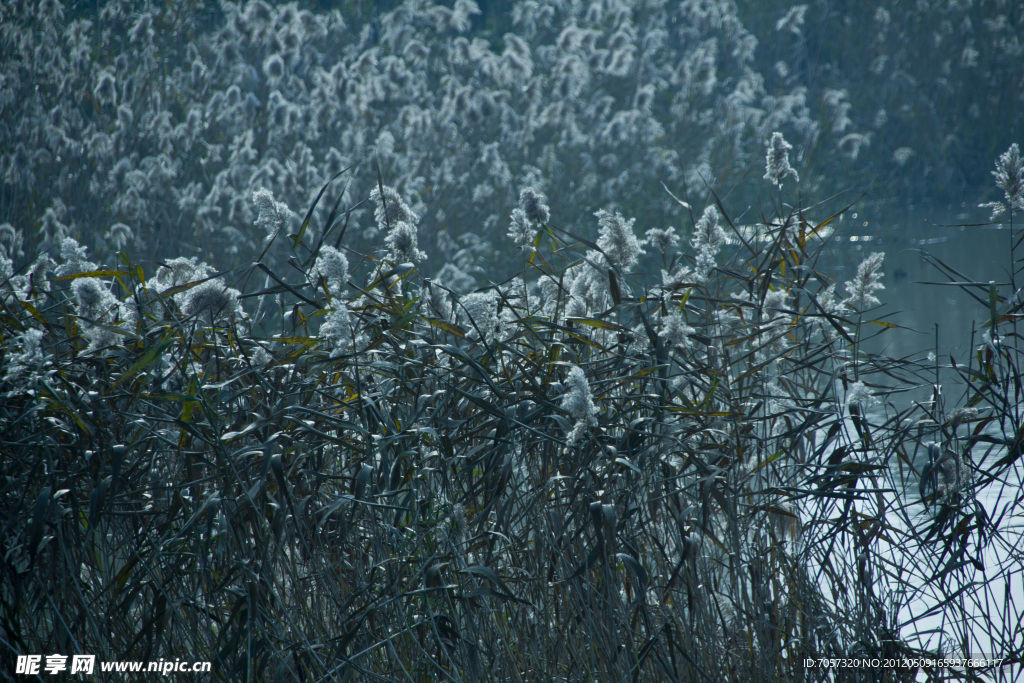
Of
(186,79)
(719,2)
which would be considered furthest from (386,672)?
(719,2)

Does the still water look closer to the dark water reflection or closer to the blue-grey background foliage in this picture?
the dark water reflection

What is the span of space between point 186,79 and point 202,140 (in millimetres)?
544

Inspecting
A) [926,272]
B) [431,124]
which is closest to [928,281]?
[926,272]

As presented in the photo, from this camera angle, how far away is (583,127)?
5.48m

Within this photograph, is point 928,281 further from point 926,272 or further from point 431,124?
point 431,124

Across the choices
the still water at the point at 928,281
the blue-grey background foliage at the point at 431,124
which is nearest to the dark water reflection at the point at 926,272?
the still water at the point at 928,281

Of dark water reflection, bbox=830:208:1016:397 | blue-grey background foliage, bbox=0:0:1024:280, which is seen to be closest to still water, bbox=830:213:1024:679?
dark water reflection, bbox=830:208:1016:397

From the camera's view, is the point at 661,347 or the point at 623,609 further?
the point at 661,347

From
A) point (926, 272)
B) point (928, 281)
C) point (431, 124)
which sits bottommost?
point (928, 281)

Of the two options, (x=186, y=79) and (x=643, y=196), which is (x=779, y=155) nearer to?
(x=643, y=196)

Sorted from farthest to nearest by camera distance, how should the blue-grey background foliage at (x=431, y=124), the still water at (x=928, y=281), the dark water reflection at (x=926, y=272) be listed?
the blue-grey background foliage at (x=431, y=124)
the dark water reflection at (x=926, y=272)
the still water at (x=928, y=281)

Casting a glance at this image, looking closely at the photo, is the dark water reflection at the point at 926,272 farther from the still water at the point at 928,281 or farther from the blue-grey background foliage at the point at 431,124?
the blue-grey background foliage at the point at 431,124

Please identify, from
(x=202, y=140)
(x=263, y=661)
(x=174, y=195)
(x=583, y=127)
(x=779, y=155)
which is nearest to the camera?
(x=263, y=661)

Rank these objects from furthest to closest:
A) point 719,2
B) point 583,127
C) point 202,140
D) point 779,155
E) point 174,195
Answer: point 719,2 < point 583,127 < point 202,140 < point 174,195 < point 779,155
